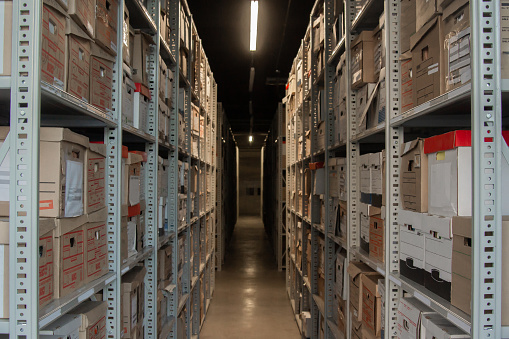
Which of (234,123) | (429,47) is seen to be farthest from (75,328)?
(234,123)

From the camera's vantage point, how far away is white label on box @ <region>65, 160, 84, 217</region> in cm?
140

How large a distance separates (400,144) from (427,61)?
0.38 metres

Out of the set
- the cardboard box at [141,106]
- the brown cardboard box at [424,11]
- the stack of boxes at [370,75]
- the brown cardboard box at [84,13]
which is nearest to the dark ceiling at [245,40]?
the stack of boxes at [370,75]

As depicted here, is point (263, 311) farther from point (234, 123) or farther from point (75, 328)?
point (234, 123)

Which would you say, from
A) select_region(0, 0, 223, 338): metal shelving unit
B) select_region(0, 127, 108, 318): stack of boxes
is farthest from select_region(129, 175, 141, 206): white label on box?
select_region(0, 127, 108, 318): stack of boxes

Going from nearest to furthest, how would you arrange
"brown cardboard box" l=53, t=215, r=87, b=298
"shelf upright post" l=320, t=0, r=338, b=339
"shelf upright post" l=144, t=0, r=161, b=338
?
"brown cardboard box" l=53, t=215, r=87, b=298
"shelf upright post" l=144, t=0, r=161, b=338
"shelf upright post" l=320, t=0, r=338, b=339

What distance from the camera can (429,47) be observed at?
153 cm

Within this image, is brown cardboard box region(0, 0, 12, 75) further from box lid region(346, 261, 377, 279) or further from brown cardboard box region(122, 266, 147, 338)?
box lid region(346, 261, 377, 279)

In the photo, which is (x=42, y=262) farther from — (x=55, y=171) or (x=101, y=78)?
(x=101, y=78)

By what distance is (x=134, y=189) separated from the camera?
7.09 ft

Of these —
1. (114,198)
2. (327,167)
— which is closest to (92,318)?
(114,198)

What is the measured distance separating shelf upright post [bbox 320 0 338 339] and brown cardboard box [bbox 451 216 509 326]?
1.71 m

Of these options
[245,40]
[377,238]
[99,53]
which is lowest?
[377,238]

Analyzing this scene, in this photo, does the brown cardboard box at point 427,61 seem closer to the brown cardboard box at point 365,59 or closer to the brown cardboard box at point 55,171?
the brown cardboard box at point 365,59
